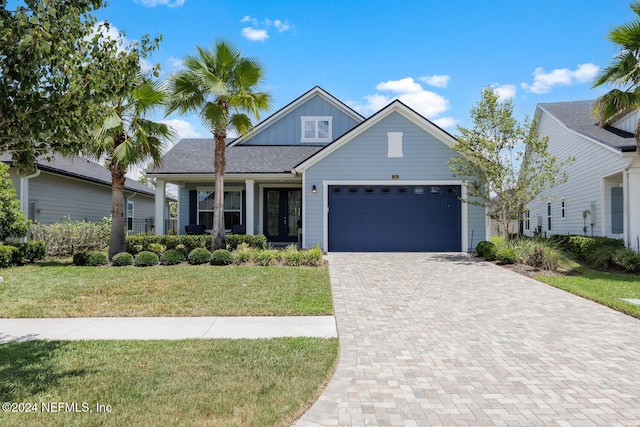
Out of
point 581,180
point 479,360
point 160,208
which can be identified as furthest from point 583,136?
point 160,208

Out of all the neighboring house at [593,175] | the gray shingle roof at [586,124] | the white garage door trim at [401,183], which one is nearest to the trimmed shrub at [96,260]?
the white garage door trim at [401,183]

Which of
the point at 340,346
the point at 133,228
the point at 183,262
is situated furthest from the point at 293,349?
the point at 133,228

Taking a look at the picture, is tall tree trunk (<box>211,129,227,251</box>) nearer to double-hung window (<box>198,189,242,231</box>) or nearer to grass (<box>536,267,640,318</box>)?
double-hung window (<box>198,189,242,231</box>)

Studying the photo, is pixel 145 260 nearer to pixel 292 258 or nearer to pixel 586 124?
pixel 292 258

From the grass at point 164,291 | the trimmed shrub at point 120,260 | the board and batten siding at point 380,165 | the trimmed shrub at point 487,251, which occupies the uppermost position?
the board and batten siding at point 380,165

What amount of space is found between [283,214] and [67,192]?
404 inches

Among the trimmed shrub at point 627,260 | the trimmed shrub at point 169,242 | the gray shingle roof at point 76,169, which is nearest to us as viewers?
the trimmed shrub at point 627,260

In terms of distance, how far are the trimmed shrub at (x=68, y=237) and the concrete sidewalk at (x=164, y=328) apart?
933cm

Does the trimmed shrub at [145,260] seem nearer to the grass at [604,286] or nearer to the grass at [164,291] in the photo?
the grass at [164,291]

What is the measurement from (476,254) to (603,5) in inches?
389

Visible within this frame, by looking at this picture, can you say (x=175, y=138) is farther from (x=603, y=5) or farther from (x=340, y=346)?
(x=603, y=5)

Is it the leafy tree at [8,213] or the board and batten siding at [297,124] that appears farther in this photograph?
the board and batten siding at [297,124]

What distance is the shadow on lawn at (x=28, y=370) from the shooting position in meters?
3.75

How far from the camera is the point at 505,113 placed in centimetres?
1325
